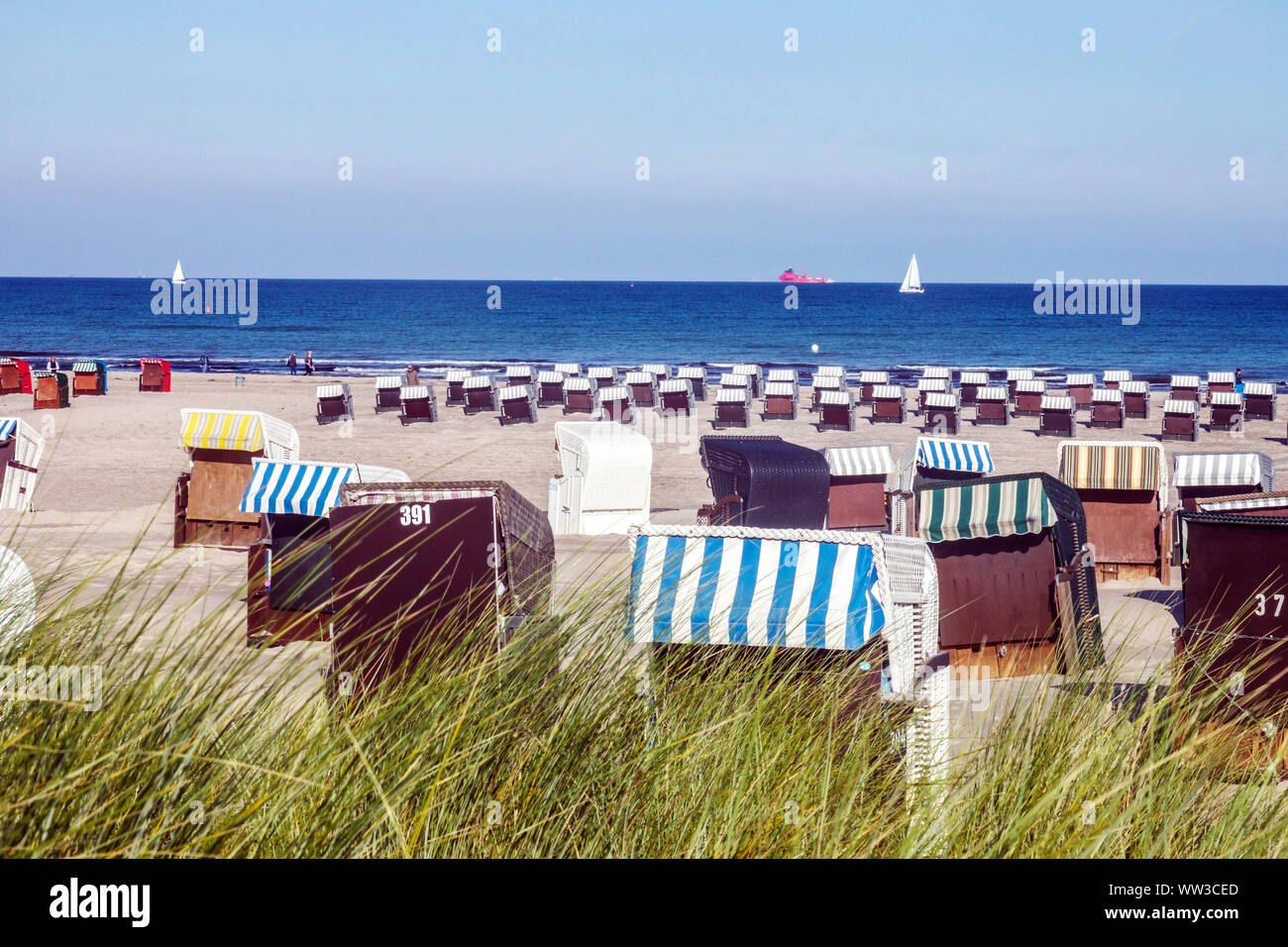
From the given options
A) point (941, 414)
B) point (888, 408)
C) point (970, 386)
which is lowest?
point (941, 414)

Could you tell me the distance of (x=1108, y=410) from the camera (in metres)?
21.7

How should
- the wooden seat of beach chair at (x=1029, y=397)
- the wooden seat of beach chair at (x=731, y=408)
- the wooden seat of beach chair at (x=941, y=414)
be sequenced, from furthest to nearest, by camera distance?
1. the wooden seat of beach chair at (x=1029, y=397)
2. the wooden seat of beach chair at (x=731, y=408)
3. the wooden seat of beach chair at (x=941, y=414)

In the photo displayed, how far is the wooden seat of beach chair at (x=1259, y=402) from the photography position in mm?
22281

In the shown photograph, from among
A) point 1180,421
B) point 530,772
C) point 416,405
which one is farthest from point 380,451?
point 530,772

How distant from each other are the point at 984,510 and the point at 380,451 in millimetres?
13128

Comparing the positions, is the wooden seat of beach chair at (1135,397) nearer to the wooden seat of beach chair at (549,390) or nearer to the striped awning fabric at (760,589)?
the wooden seat of beach chair at (549,390)


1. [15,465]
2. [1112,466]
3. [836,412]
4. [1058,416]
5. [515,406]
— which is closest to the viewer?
[1112,466]

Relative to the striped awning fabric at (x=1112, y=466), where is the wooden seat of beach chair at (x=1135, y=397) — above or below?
above

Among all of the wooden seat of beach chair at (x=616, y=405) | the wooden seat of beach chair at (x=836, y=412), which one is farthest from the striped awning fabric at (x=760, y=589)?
the wooden seat of beach chair at (x=616, y=405)

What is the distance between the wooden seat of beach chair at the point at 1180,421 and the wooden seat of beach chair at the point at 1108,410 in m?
1.51

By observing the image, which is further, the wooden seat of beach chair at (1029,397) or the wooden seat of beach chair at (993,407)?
the wooden seat of beach chair at (1029,397)

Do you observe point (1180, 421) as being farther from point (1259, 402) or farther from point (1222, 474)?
point (1222, 474)
